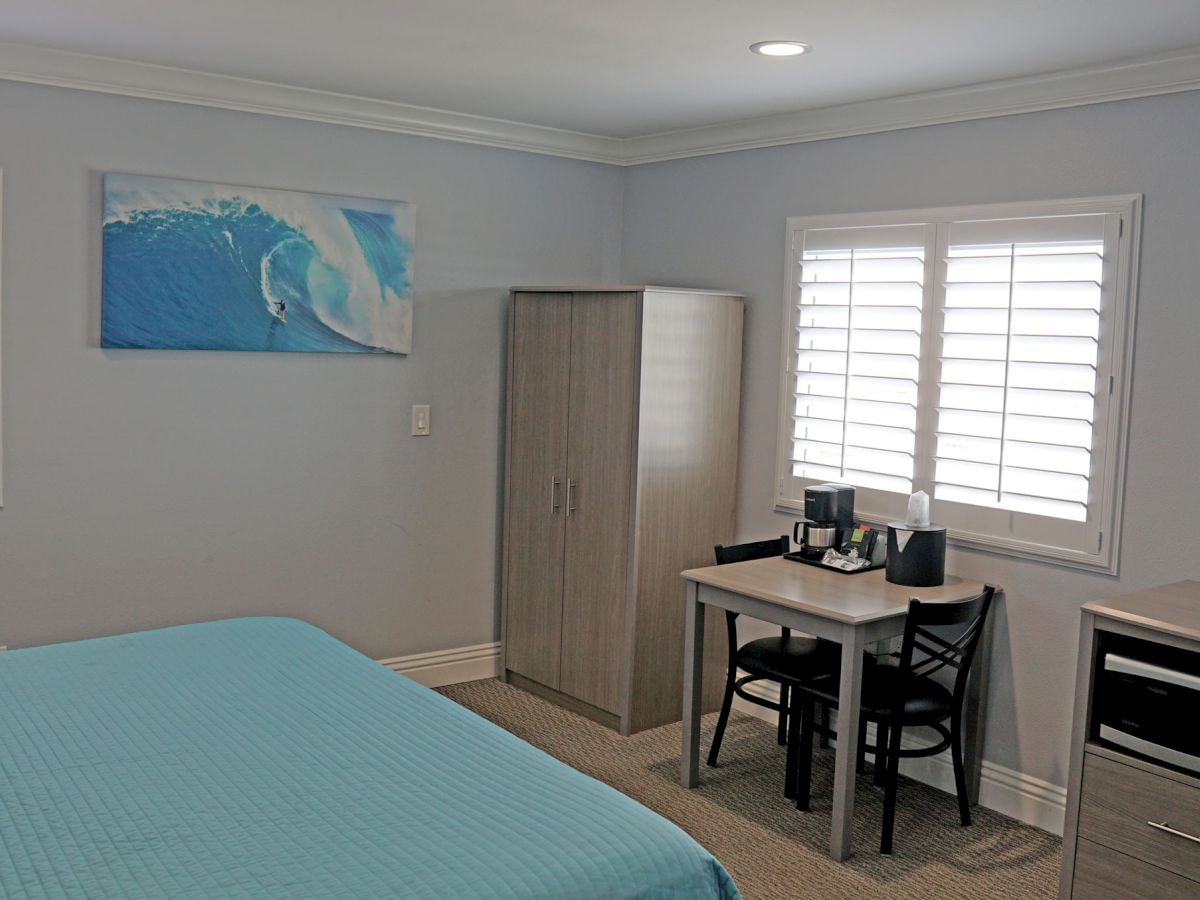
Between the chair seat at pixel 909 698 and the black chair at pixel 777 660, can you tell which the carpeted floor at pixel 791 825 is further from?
the chair seat at pixel 909 698

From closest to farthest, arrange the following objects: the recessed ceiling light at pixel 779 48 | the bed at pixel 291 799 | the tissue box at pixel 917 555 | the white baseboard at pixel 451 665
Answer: the bed at pixel 291 799 → the recessed ceiling light at pixel 779 48 → the tissue box at pixel 917 555 → the white baseboard at pixel 451 665

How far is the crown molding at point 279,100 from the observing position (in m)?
3.54

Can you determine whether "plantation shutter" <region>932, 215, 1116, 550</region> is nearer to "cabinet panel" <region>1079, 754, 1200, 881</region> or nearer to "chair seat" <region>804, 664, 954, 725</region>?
"chair seat" <region>804, 664, 954, 725</region>

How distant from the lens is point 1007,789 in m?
3.61

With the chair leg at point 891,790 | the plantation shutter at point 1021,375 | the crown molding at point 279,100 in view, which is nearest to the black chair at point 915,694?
the chair leg at point 891,790

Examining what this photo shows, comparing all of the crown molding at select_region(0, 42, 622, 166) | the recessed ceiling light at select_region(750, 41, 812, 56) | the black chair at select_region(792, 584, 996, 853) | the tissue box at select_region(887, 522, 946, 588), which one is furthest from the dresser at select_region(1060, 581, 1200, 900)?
the crown molding at select_region(0, 42, 622, 166)

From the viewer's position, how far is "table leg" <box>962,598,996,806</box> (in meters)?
3.62

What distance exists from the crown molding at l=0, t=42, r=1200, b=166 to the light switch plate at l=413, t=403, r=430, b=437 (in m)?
1.11

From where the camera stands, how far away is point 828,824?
3.52 m

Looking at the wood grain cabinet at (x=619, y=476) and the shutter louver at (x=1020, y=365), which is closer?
the shutter louver at (x=1020, y=365)

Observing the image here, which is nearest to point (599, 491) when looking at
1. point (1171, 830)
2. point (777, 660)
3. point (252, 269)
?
point (777, 660)

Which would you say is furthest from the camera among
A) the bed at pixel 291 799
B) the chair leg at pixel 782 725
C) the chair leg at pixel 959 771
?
the chair leg at pixel 782 725

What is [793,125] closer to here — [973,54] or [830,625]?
[973,54]

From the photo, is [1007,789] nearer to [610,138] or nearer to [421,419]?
[421,419]
